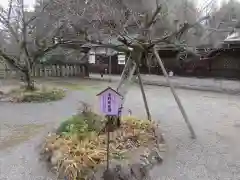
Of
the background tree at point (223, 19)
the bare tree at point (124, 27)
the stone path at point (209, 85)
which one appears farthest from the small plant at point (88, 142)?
the stone path at point (209, 85)

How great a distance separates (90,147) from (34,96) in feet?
19.5

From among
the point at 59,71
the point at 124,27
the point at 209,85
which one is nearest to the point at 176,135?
the point at 124,27

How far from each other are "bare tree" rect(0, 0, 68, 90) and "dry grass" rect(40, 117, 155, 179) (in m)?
5.45

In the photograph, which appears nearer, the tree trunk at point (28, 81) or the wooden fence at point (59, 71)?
the tree trunk at point (28, 81)

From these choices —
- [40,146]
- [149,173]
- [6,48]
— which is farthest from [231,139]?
[6,48]

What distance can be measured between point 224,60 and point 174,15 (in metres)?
11.9

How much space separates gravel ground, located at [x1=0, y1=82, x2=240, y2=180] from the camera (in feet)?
12.7

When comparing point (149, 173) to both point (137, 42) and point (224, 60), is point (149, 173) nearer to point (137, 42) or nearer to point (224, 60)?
point (137, 42)

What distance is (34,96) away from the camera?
9.50 m

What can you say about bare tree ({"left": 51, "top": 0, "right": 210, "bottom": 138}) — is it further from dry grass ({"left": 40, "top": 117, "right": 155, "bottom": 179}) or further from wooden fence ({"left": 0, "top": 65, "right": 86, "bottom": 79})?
wooden fence ({"left": 0, "top": 65, "right": 86, "bottom": 79})

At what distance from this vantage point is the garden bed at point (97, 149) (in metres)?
3.61

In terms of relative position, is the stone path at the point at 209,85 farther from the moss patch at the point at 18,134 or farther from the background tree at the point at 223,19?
the moss patch at the point at 18,134

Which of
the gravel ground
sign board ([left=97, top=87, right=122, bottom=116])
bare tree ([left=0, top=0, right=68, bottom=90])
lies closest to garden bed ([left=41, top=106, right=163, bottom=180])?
the gravel ground

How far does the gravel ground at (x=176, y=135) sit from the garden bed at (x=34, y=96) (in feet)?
1.49
